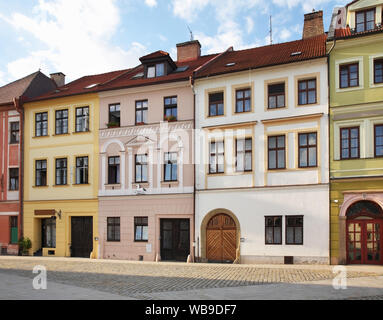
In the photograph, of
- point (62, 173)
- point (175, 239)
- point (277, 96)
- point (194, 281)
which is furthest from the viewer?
point (62, 173)

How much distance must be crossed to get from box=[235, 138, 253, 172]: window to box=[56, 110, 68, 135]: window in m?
11.4

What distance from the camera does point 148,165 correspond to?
86.7 ft

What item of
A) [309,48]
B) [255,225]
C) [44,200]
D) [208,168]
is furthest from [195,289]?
[44,200]

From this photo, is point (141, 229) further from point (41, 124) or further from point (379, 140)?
point (379, 140)

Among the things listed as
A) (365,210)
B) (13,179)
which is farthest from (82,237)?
(365,210)

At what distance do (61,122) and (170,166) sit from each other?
8.24 m

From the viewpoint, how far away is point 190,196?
25.1 meters

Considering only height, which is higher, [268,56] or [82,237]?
[268,56]

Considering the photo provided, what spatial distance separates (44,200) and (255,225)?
13534 millimetres

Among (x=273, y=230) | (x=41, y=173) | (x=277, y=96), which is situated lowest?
(x=273, y=230)

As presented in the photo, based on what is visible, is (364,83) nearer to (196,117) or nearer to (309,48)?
(309,48)

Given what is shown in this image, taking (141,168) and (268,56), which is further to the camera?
(141,168)

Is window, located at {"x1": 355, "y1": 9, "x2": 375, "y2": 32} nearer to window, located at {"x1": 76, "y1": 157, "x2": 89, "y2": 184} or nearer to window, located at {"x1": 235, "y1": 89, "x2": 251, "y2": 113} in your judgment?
window, located at {"x1": 235, "y1": 89, "x2": 251, "y2": 113}

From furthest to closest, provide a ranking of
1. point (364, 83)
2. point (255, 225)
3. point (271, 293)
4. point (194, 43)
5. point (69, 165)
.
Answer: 1. point (194, 43)
2. point (69, 165)
3. point (255, 225)
4. point (364, 83)
5. point (271, 293)
